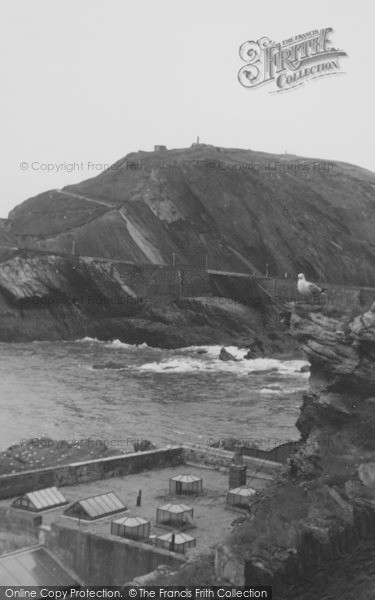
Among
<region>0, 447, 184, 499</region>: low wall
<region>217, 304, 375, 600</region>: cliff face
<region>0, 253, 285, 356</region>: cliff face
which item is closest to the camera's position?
<region>217, 304, 375, 600</region>: cliff face

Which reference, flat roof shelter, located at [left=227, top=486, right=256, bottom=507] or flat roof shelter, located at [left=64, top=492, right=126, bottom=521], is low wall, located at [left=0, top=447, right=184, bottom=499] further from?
flat roof shelter, located at [left=227, top=486, right=256, bottom=507]

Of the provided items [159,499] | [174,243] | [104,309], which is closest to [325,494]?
[159,499]

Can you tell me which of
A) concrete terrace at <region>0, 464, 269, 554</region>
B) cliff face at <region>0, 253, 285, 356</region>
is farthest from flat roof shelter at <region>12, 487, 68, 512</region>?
cliff face at <region>0, 253, 285, 356</region>

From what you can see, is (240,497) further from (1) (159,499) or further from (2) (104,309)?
(2) (104,309)

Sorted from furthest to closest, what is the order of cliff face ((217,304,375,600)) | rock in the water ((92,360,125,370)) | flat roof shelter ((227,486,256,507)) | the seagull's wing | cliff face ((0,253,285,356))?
1. cliff face ((0,253,285,356))
2. rock in the water ((92,360,125,370))
3. the seagull's wing
4. flat roof shelter ((227,486,256,507))
5. cliff face ((217,304,375,600))

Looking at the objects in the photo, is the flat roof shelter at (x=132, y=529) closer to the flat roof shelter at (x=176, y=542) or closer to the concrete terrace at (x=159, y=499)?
the concrete terrace at (x=159, y=499)

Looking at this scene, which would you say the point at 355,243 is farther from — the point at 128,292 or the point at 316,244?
the point at 128,292

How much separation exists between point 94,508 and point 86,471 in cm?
496

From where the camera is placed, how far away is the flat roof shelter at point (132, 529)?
2366 centimetres

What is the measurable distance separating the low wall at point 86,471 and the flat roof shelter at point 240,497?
17.4 feet

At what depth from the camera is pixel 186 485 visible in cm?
2895

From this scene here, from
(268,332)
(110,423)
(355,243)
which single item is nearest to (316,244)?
(355,243)

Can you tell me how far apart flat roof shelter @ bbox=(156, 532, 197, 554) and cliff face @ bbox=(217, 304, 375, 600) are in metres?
1.94

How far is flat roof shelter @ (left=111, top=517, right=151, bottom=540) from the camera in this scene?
2366 centimetres
